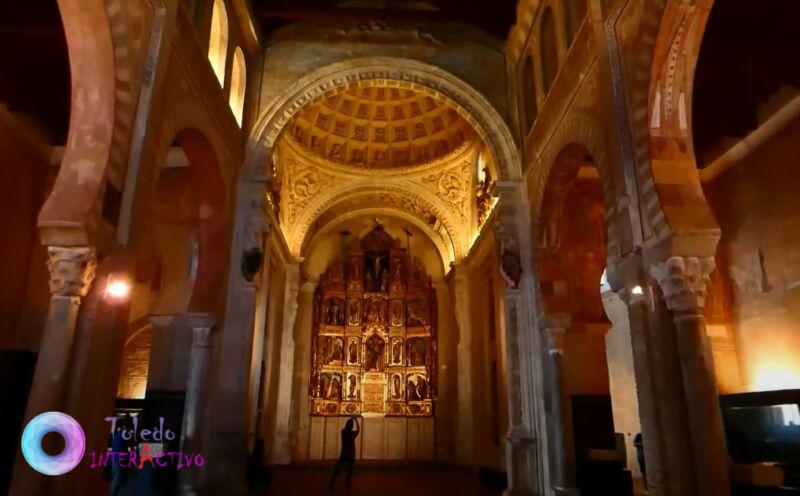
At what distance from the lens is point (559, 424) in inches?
376

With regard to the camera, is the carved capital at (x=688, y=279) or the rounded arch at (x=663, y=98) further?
the rounded arch at (x=663, y=98)

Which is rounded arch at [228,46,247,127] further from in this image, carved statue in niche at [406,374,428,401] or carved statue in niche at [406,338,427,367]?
carved statue in niche at [406,374,428,401]

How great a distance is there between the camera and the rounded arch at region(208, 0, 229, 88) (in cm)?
1010

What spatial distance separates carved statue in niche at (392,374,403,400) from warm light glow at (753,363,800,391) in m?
12.3

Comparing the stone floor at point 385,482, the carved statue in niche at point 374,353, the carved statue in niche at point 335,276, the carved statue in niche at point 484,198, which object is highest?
the carved statue in niche at point 484,198

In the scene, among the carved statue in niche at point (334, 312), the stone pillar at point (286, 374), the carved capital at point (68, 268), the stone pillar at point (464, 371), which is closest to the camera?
the carved capital at point (68, 268)

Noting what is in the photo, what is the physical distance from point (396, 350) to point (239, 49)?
12613 mm

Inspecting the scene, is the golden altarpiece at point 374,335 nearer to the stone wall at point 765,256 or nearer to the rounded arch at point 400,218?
the rounded arch at point 400,218

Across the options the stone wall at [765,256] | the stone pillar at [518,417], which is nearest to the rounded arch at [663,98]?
the stone wall at [765,256]

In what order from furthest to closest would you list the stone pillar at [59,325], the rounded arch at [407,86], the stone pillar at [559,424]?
the rounded arch at [407,86] < the stone pillar at [559,424] < the stone pillar at [59,325]

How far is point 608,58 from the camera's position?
→ 23.7ft

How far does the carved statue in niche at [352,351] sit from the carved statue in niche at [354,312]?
2.24 ft

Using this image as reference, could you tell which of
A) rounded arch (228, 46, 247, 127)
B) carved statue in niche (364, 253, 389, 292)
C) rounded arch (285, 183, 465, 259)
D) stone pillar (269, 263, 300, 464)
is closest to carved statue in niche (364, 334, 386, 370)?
carved statue in niche (364, 253, 389, 292)

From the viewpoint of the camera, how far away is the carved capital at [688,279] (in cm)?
553
